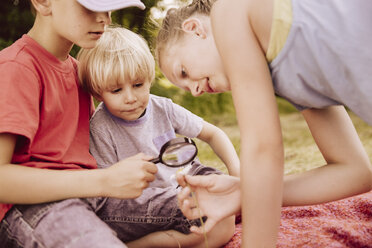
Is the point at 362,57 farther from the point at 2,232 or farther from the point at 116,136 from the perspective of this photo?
the point at 2,232

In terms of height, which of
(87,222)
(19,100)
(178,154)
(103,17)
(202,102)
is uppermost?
(103,17)

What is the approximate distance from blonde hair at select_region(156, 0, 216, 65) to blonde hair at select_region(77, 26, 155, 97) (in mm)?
95

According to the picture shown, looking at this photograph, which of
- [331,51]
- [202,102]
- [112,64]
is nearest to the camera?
[331,51]

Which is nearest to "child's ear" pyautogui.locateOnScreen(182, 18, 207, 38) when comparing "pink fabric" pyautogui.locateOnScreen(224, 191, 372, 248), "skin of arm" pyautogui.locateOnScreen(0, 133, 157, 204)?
"skin of arm" pyautogui.locateOnScreen(0, 133, 157, 204)

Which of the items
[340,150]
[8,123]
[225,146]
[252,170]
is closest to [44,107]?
[8,123]

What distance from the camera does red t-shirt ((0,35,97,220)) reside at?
140 centimetres

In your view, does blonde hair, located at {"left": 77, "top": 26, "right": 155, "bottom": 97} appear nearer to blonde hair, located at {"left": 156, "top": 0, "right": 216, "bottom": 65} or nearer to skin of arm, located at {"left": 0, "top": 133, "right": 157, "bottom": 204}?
blonde hair, located at {"left": 156, "top": 0, "right": 216, "bottom": 65}

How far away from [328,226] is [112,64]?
1.07m

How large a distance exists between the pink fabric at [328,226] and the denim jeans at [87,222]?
0.28m

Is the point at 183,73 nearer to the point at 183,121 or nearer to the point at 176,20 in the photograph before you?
the point at 176,20

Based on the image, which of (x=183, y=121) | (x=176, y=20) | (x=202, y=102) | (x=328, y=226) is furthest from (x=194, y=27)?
(x=202, y=102)

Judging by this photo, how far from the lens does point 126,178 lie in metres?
1.48

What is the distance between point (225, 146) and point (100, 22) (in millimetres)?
864

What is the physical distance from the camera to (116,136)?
A: 1884 mm
